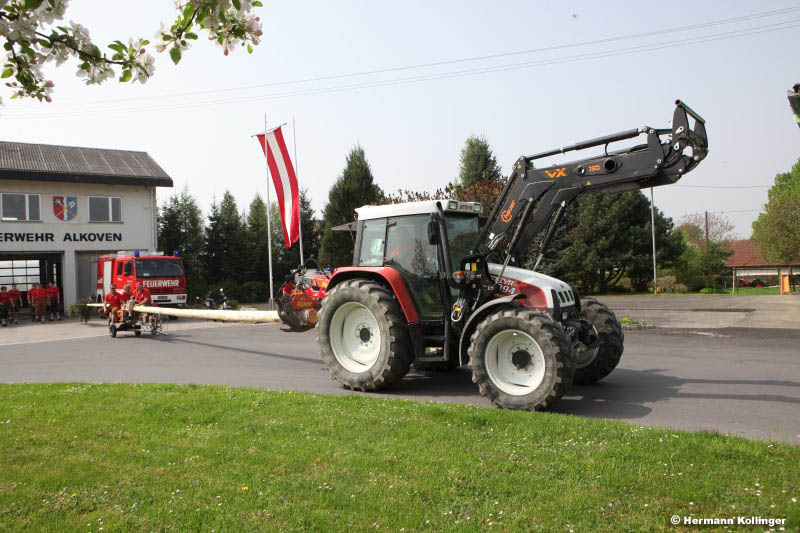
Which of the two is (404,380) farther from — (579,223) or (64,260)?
(579,223)

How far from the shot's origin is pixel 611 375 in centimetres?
947

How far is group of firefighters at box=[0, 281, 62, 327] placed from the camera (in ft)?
74.6

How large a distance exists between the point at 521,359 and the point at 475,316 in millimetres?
776

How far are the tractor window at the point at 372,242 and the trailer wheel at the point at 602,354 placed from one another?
3.17 metres

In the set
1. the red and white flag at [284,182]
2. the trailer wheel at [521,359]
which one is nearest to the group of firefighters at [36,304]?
the red and white flag at [284,182]

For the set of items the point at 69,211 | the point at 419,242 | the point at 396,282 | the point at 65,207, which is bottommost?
the point at 396,282

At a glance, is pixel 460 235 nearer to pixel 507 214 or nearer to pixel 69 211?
pixel 507 214

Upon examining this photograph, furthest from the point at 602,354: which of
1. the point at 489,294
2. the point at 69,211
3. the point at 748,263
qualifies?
the point at 748,263

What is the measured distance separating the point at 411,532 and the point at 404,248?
5.30 meters

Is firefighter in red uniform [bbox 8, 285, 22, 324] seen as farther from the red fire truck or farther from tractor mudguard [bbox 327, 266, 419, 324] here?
tractor mudguard [bbox 327, 266, 419, 324]

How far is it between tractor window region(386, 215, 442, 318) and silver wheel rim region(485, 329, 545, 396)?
114cm

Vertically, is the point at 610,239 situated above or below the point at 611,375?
above

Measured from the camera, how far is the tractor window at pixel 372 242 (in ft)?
29.2

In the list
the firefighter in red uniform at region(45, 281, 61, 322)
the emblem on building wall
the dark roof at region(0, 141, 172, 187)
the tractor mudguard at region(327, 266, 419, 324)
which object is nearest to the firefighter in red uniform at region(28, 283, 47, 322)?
the firefighter in red uniform at region(45, 281, 61, 322)
